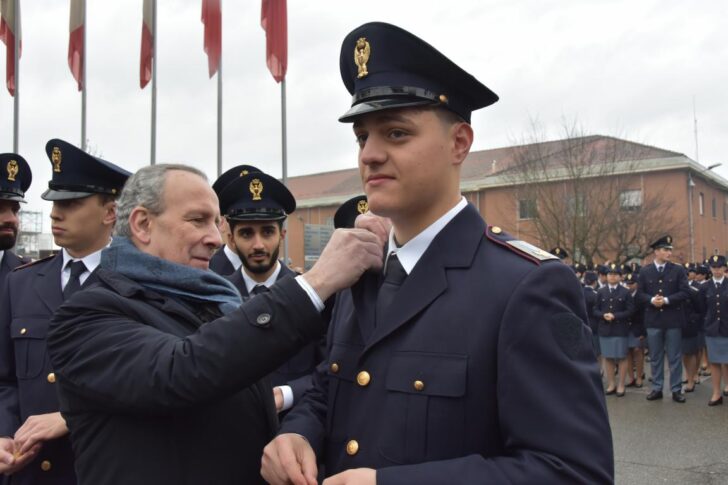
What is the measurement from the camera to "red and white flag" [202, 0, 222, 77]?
11.7 meters

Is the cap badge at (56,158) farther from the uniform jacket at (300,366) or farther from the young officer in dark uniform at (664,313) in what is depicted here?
the young officer in dark uniform at (664,313)

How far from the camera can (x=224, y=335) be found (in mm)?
1896

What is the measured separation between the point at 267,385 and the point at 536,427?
1.17m

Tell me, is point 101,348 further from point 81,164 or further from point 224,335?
point 81,164

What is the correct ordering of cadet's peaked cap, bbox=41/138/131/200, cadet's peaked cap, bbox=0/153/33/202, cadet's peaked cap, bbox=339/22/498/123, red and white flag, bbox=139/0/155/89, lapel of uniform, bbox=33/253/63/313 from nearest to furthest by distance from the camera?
cadet's peaked cap, bbox=339/22/498/123 < lapel of uniform, bbox=33/253/63/313 < cadet's peaked cap, bbox=41/138/131/200 < cadet's peaked cap, bbox=0/153/33/202 < red and white flag, bbox=139/0/155/89

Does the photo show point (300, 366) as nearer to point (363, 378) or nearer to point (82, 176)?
point (82, 176)

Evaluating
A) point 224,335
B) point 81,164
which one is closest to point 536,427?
point 224,335

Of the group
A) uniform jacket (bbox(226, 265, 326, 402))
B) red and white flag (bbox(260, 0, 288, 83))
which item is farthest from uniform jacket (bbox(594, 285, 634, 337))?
uniform jacket (bbox(226, 265, 326, 402))

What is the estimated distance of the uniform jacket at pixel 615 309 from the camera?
37.0 feet

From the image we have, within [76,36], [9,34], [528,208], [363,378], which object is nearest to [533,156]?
[528,208]

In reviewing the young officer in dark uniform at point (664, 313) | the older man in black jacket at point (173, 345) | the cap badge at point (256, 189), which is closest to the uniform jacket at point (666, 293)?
the young officer in dark uniform at point (664, 313)

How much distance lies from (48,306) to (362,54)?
216 cm

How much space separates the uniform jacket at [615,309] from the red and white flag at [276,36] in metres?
7.05

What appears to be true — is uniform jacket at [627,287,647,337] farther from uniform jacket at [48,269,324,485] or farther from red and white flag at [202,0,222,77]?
uniform jacket at [48,269,324,485]
